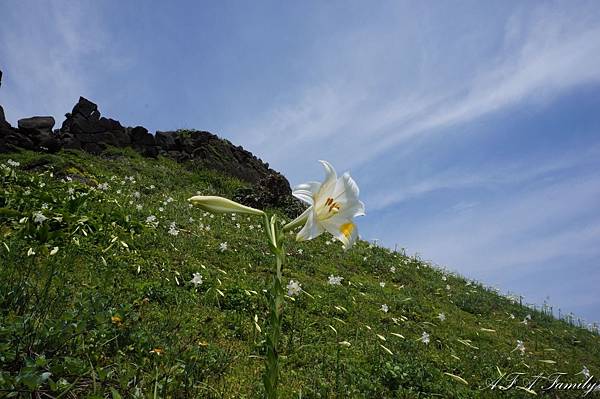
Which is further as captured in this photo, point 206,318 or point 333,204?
point 206,318

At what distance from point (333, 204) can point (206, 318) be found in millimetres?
3751

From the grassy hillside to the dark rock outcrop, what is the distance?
1013cm

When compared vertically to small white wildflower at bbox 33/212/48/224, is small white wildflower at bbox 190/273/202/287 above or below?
below

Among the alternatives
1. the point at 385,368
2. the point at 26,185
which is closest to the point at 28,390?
the point at 385,368

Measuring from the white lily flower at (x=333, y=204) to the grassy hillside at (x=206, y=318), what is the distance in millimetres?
773

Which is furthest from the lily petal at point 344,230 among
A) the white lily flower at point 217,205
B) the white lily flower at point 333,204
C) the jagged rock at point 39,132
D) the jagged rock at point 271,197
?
the jagged rock at point 39,132

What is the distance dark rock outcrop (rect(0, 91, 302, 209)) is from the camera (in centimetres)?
2128

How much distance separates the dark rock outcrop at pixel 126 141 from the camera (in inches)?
838

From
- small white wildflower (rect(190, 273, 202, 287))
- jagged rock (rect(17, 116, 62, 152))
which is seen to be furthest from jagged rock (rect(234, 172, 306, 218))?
small white wildflower (rect(190, 273, 202, 287))

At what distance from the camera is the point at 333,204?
2.17 meters

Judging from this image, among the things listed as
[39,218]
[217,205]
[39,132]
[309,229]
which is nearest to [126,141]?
[39,132]

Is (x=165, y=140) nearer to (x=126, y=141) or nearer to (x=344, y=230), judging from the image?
(x=126, y=141)

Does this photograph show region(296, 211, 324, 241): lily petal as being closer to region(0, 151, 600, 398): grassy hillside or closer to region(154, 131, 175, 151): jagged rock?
region(0, 151, 600, 398): grassy hillside

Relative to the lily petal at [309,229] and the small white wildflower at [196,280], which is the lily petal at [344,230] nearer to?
the lily petal at [309,229]
